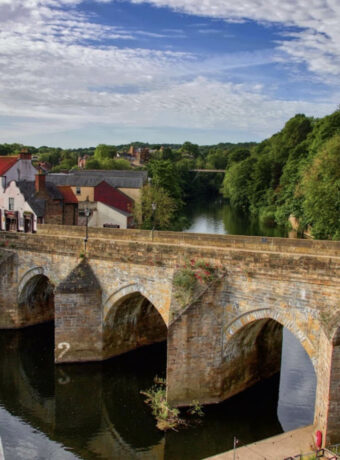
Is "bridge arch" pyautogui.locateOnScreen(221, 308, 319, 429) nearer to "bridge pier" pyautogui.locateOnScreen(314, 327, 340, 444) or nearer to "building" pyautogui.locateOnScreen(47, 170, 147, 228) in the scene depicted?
"bridge pier" pyautogui.locateOnScreen(314, 327, 340, 444)

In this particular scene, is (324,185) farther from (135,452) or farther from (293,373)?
(135,452)

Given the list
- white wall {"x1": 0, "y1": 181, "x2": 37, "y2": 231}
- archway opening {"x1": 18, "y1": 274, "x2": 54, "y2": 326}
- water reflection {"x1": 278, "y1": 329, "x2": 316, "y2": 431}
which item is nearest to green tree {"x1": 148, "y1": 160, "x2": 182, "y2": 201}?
white wall {"x1": 0, "y1": 181, "x2": 37, "y2": 231}

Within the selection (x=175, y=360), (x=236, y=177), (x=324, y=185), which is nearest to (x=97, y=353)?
(x=175, y=360)

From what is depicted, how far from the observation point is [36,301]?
25062 millimetres

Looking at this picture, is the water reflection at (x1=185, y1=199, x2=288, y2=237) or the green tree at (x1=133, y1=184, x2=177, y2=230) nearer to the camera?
the green tree at (x1=133, y1=184, x2=177, y2=230)

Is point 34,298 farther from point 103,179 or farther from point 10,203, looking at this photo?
point 103,179

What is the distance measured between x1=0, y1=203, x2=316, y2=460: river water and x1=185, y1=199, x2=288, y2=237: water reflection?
1373 inches

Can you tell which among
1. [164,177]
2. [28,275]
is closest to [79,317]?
[28,275]

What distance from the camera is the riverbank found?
1262cm

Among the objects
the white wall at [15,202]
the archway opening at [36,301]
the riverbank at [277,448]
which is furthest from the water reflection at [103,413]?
the white wall at [15,202]

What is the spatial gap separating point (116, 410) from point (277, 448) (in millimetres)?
6862

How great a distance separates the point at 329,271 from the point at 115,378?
10593 millimetres

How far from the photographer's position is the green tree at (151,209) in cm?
4391

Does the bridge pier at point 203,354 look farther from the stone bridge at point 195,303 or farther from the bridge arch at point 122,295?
the bridge arch at point 122,295
